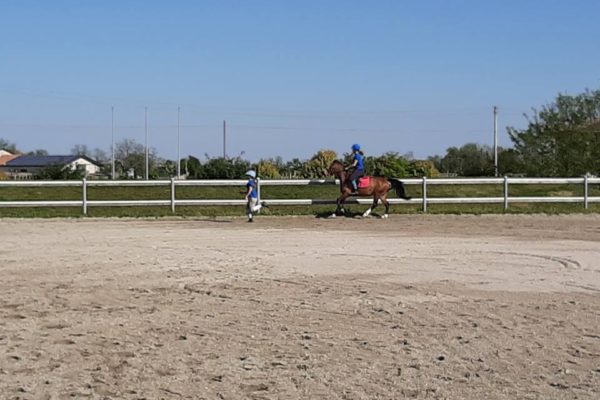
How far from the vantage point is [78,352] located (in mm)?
6973

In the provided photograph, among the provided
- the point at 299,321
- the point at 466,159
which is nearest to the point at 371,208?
the point at 299,321

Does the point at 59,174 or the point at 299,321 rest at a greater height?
the point at 59,174

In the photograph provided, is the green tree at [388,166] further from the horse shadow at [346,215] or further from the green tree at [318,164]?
the horse shadow at [346,215]

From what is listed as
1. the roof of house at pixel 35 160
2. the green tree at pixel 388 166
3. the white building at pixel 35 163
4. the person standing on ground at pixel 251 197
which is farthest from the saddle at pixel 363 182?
the roof of house at pixel 35 160

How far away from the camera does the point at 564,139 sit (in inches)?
1972

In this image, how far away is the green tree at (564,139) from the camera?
158 feet

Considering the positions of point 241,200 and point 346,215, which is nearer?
point 346,215

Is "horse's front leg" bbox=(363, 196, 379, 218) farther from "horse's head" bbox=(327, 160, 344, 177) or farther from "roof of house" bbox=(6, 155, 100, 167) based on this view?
"roof of house" bbox=(6, 155, 100, 167)

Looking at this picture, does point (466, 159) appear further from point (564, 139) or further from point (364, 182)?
point (364, 182)

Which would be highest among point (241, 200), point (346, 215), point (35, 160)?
point (35, 160)

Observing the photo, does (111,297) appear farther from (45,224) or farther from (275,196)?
(275,196)

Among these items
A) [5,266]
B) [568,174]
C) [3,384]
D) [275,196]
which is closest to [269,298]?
[3,384]

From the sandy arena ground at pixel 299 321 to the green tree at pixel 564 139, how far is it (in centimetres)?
3391

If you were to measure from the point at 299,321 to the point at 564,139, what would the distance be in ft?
147
